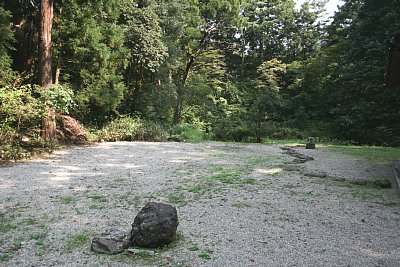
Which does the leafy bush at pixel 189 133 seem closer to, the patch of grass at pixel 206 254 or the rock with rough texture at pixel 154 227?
the rock with rough texture at pixel 154 227

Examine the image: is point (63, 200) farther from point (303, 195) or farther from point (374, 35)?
point (374, 35)

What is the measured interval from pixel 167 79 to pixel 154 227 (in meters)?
11.8

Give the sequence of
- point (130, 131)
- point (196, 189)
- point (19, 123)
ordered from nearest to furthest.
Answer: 1. point (196, 189)
2. point (19, 123)
3. point (130, 131)

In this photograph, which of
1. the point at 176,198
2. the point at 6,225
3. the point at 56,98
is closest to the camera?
the point at 6,225

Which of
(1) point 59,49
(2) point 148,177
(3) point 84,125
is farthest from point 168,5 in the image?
(2) point 148,177

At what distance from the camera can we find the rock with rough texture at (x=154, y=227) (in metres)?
2.79

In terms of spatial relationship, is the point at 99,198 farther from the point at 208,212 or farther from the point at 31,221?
the point at 208,212

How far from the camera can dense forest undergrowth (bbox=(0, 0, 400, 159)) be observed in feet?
25.9

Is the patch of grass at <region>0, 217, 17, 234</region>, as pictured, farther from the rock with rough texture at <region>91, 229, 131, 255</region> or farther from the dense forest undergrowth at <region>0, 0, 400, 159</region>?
the dense forest undergrowth at <region>0, 0, 400, 159</region>

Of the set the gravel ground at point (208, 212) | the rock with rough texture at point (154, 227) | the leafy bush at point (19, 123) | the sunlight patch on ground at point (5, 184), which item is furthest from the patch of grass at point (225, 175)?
the leafy bush at point (19, 123)

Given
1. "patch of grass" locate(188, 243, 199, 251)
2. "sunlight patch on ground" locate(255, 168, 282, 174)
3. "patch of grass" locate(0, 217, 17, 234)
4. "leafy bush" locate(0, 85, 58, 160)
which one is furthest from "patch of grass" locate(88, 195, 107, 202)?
"leafy bush" locate(0, 85, 58, 160)

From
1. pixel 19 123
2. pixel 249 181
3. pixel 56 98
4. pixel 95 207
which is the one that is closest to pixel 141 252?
pixel 95 207

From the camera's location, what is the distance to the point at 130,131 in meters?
11.2

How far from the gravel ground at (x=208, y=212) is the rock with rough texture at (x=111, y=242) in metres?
0.07
